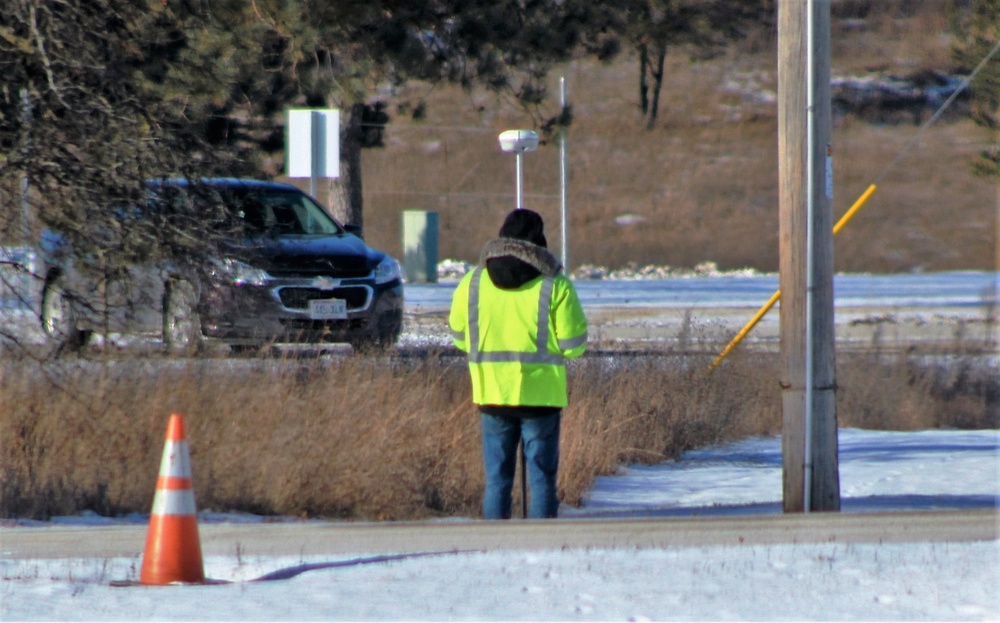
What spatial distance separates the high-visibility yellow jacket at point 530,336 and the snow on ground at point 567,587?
1.08 metres

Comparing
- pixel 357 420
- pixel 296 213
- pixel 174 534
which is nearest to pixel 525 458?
pixel 357 420

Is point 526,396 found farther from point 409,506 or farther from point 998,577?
point 998,577

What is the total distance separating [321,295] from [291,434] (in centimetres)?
445

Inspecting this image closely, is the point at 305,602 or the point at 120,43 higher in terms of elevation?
the point at 120,43

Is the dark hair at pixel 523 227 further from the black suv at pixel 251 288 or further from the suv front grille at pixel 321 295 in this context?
the suv front grille at pixel 321 295

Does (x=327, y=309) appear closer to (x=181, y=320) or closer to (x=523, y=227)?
(x=181, y=320)

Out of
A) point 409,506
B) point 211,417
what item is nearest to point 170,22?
point 211,417

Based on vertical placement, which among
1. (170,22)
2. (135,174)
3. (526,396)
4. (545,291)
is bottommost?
(526,396)

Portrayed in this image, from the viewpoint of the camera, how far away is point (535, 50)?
13.0 metres

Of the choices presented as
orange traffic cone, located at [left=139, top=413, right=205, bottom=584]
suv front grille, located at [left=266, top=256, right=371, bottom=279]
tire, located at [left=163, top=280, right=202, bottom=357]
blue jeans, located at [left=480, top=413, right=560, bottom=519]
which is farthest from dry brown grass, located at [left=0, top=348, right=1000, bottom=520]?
suv front grille, located at [left=266, top=256, right=371, bottom=279]

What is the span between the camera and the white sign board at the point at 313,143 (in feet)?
41.2

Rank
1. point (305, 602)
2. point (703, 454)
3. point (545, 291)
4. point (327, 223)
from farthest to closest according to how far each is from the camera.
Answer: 1. point (327, 223)
2. point (703, 454)
3. point (545, 291)
4. point (305, 602)

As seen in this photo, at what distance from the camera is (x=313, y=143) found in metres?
12.6

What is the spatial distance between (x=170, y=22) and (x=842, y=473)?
5613 mm
